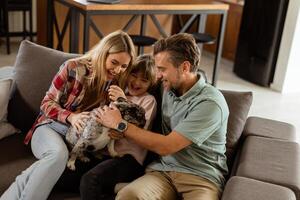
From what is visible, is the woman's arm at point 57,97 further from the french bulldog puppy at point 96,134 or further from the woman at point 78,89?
the french bulldog puppy at point 96,134

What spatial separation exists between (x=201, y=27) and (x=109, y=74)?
2.76 m

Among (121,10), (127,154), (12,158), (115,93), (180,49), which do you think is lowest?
(12,158)

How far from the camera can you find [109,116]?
5.97 ft

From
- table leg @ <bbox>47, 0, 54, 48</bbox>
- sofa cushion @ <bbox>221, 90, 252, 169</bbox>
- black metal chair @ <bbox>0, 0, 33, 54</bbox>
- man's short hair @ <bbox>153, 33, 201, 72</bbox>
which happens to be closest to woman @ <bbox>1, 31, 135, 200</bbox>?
man's short hair @ <bbox>153, 33, 201, 72</bbox>

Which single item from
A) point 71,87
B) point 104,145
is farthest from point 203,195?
point 71,87

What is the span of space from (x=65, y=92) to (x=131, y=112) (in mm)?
376

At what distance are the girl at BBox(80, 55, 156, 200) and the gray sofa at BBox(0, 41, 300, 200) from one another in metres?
0.12

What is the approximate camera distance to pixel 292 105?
14.6 feet

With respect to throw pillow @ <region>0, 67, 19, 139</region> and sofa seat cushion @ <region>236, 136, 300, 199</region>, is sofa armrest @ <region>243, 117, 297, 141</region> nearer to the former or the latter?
sofa seat cushion @ <region>236, 136, 300, 199</region>

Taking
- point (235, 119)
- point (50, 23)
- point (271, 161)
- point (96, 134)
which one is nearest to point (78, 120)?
point (96, 134)

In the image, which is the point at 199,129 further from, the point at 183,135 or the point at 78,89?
the point at 78,89

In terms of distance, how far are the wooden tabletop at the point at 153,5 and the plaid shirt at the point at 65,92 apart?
4.98ft

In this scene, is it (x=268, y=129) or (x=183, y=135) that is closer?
(x=183, y=135)

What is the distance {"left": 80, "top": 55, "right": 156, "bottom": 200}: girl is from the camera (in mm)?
1784
